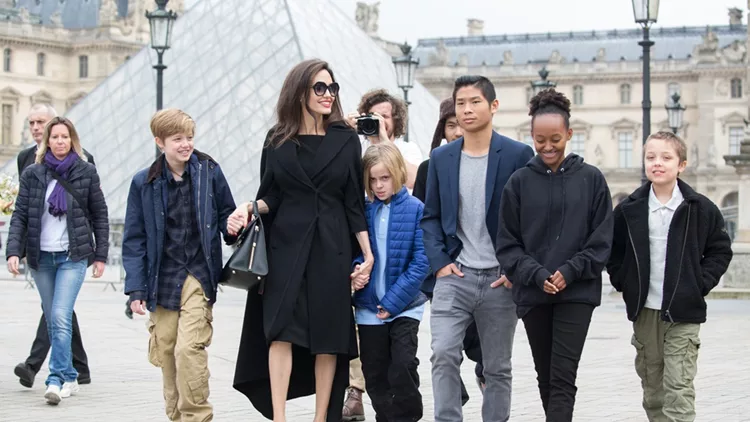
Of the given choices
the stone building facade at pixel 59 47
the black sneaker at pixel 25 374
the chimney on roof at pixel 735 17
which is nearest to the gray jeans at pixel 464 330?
the black sneaker at pixel 25 374

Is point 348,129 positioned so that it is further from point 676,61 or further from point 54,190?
point 676,61

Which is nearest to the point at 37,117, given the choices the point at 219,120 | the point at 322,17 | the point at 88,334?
the point at 88,334

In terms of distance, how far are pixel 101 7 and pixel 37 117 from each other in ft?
225

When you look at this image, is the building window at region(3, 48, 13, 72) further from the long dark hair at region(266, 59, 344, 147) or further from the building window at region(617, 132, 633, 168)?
the long dark hair at region(266, 59, 344, 147)

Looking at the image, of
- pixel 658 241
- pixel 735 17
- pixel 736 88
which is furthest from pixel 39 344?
pixel 735 17

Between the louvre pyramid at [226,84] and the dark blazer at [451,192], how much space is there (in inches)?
1006

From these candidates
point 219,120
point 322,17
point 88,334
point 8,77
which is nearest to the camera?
point 88,334

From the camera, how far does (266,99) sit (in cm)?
3356

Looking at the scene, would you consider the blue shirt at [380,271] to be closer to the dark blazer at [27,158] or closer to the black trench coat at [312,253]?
the black trench coat at [312,253]

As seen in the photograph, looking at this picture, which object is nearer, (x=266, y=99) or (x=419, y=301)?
(x=419, y=301)

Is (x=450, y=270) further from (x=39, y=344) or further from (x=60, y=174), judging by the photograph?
(x=39, y=344)

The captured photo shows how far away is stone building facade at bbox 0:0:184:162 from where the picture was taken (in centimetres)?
7444

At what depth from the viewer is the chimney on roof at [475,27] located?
313 ft

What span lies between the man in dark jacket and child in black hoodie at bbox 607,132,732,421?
3.39 metres
